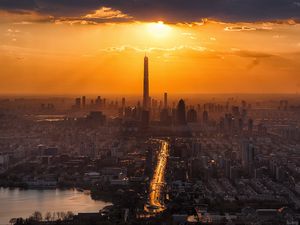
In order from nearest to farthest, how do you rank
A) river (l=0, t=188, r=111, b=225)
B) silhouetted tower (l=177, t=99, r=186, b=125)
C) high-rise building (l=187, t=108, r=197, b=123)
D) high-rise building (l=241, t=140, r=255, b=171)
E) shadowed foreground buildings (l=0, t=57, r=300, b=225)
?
shadowed foreground buildings (l=0, t=57, r=300, b=225)
river (l=0, t=188, r=111, b=225)
high-rise building (l=241, t=140, r=255, b=171)
silhouetted tower (l=177, t=99, r=186, b=125)
high-rise building (l=187, t=108, r=197, b=123)

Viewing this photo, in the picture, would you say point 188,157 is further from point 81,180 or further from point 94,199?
point 94,199

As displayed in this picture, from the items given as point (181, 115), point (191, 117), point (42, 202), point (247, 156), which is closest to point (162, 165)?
point (247, 156)

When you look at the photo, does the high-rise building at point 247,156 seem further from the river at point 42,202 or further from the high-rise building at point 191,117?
the high-rise building at point 191,117

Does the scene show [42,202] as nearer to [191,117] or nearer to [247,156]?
[247,156]

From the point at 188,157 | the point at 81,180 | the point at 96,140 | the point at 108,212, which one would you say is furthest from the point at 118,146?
the point at 108,212

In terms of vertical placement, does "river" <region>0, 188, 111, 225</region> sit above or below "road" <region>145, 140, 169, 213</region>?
below

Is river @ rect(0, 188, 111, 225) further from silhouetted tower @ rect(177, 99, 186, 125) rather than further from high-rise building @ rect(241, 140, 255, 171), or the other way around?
silhouetted tower @ rect(177, 99, 186, 125)

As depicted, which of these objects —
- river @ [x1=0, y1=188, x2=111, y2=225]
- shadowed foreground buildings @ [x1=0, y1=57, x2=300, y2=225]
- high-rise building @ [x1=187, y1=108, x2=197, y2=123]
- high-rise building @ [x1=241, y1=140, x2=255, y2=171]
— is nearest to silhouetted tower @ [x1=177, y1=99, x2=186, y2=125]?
shadowed foreground buildings @ [x1=0, y1=57, x2=300, y2=225]
